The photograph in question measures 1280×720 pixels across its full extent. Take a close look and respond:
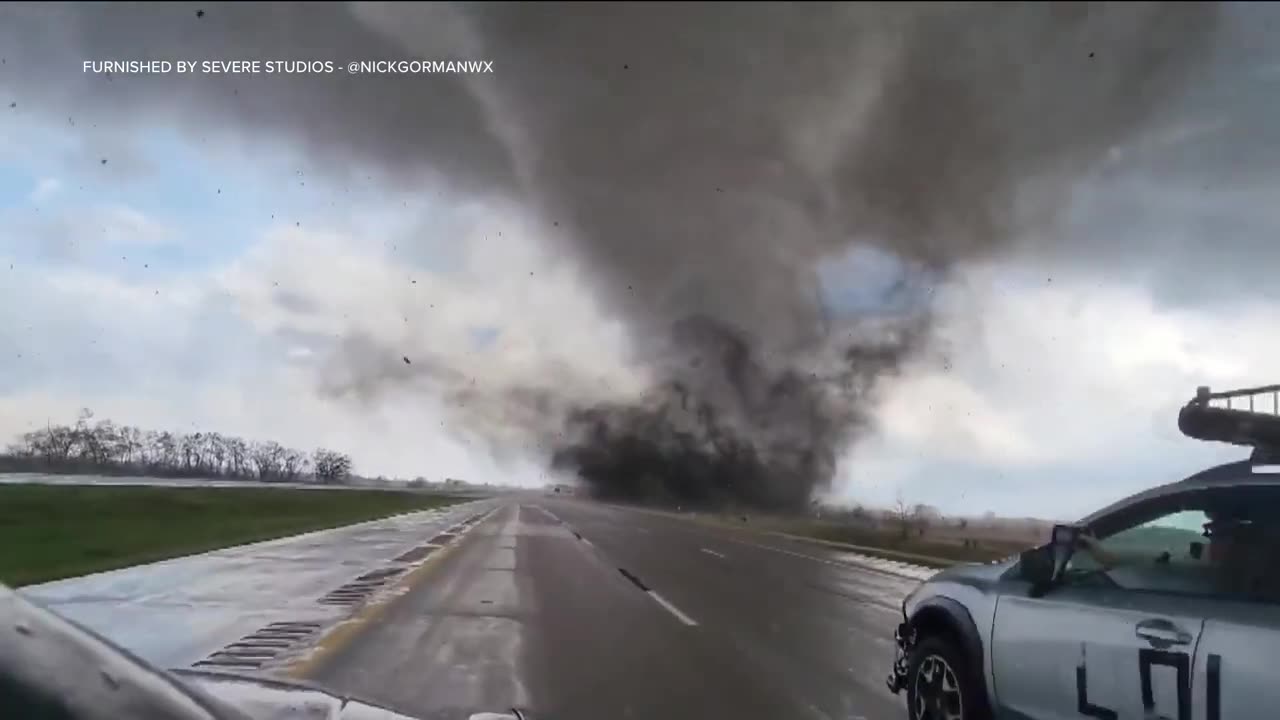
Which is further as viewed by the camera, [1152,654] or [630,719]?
[630,719]

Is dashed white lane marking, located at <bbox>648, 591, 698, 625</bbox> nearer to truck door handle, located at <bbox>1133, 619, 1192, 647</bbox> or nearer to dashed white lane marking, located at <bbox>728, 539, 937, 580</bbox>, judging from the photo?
dashed white lane marking, located at <bbox>728, 539, 937, 580</bbox>

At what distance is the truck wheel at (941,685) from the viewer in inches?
236

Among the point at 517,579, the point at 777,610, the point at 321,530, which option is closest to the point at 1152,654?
the point at 777,610

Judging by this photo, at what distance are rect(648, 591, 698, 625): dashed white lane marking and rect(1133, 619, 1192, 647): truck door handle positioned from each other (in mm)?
7768

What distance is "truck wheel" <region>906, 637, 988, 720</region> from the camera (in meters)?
6.00

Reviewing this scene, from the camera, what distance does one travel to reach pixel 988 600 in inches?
237

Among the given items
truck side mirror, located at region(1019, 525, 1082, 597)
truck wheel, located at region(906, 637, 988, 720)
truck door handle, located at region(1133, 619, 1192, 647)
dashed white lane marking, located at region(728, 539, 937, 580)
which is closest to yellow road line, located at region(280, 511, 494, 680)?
truck wheel, located at region(906, 637, 988, 720)

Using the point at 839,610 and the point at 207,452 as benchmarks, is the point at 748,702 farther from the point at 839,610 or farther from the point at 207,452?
the point at 207,452

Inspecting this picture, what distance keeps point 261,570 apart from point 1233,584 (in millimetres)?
15708

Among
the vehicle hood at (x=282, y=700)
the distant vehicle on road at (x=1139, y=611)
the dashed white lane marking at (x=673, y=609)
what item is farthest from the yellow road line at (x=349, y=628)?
the distant vehicle on road at (x=1139, y=611)

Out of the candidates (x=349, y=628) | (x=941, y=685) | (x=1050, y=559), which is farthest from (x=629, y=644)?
(x=1050, y=559)

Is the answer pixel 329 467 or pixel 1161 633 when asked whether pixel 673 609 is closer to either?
pixel 1161 633

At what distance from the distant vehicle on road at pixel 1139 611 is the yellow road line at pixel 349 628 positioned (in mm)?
4595

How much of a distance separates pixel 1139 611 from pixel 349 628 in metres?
7.98
